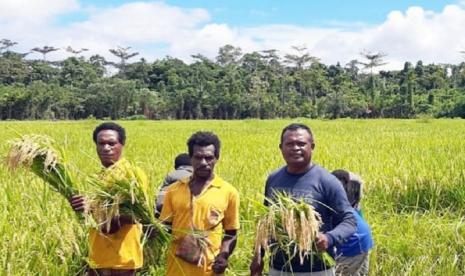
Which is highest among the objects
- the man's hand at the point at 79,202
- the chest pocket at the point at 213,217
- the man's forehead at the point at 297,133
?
the man's forehead at the point at 297,133

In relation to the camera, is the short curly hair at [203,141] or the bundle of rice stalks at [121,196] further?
the short curly hair at [203,141]

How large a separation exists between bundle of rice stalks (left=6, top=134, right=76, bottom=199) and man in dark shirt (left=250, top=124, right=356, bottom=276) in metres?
1.09

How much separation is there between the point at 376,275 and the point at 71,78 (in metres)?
55.3

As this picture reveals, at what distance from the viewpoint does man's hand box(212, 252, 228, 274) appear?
9.61ft

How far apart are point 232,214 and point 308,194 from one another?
17.5 inches

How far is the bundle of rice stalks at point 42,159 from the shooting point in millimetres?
2875

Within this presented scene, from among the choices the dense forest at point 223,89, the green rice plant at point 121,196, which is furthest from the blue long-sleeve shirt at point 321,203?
the dense forest at point 223,89

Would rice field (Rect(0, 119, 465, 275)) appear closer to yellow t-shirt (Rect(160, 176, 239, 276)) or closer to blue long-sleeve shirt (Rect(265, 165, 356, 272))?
yellow t-shirt (Rect(160, 176, 239, 276))

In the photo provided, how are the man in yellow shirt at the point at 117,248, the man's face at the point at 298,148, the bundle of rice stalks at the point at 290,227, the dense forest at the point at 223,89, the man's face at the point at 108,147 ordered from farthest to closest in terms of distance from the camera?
the dense forest at the point at 223,89
the man's face at the point at 108,147
the man in yellow shirt at the point at 117,248
the man's face at the point at 298,148
the bundle of rice stalks at the point at 290,227

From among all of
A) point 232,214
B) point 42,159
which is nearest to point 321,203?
point 232,214

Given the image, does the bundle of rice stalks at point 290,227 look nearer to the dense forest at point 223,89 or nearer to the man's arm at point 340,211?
the man's arm at point 340,211

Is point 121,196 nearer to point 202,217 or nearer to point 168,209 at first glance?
point 168,209

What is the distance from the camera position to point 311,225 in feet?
8.25

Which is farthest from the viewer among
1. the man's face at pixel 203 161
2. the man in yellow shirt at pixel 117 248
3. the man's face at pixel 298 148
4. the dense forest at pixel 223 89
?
the dense forest at pixel 223 89
